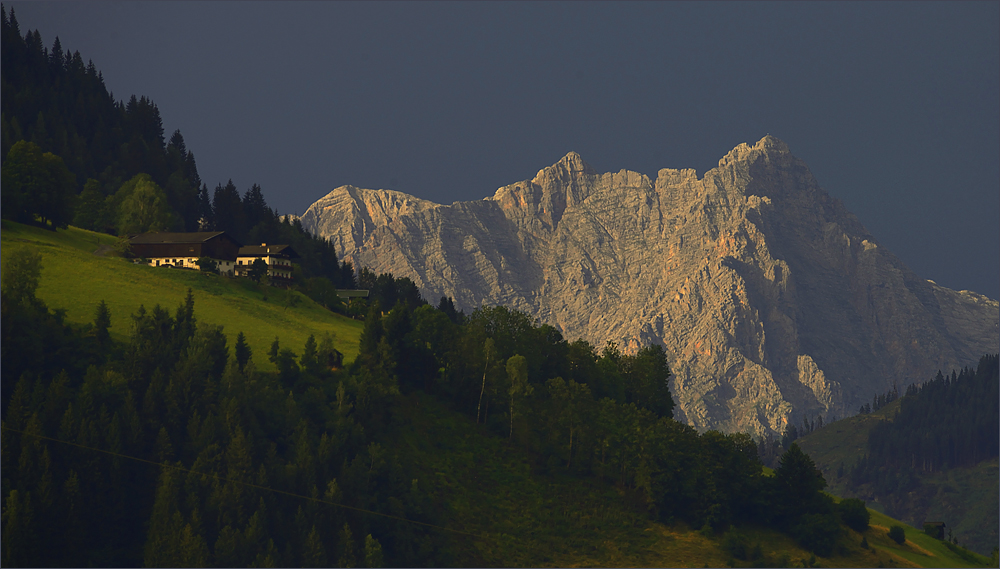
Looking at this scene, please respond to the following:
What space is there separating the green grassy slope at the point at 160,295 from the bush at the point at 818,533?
2615 inches

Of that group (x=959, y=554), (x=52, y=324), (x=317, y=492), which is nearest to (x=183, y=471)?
(x=317, y=492)

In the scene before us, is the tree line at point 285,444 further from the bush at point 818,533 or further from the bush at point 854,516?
the bush at point 854,516

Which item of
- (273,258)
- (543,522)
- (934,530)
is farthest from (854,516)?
(273,258)

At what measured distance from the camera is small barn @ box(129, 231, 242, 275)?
6860 inches

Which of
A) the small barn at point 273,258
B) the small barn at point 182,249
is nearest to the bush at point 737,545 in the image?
the small barn at point 182,249

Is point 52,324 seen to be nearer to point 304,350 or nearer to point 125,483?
point 125,483

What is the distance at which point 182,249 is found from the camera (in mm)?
176375

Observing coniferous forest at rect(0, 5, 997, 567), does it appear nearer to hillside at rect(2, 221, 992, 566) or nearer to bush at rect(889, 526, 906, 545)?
hillside at rect(2, 221, 992, 566)

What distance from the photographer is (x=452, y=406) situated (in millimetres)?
146500

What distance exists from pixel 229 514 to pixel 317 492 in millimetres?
10570

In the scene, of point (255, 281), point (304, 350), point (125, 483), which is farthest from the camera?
point (255, 281)

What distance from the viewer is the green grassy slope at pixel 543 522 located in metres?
123

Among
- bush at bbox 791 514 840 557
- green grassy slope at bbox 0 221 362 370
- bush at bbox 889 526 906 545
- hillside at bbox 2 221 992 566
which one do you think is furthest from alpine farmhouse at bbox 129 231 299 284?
bush at bbox 889 526 906 545

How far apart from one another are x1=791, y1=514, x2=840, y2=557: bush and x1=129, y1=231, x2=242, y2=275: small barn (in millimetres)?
105082
